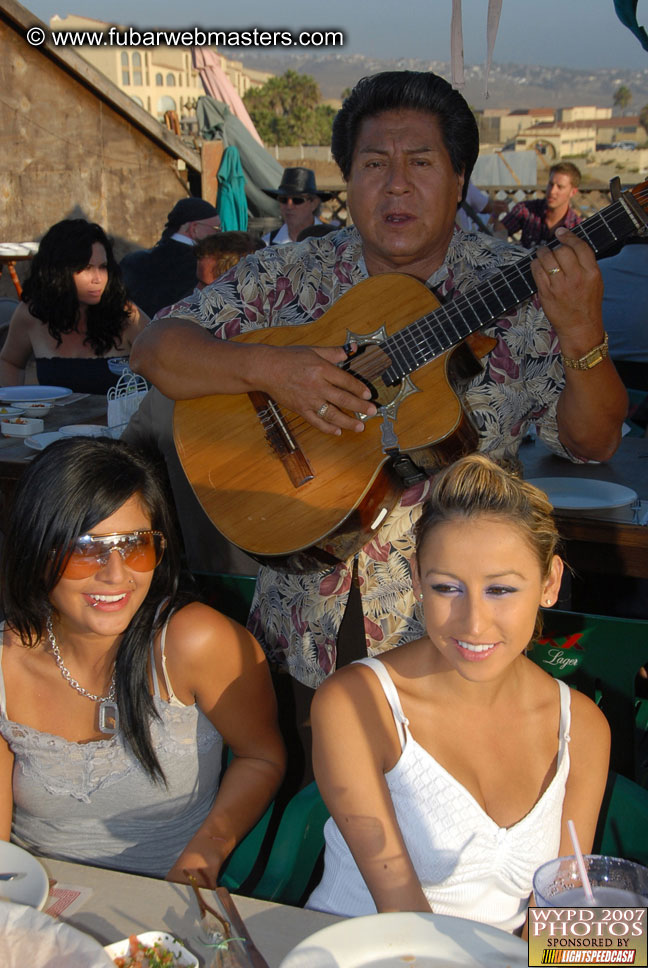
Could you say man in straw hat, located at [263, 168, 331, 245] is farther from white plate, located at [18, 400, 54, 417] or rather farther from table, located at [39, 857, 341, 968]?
table, located at [39, 857, 341, 968]

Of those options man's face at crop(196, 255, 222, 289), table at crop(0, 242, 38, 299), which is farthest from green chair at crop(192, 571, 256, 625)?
table at crop(0, 242, 38, 299)

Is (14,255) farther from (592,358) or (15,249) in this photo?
(592,358)

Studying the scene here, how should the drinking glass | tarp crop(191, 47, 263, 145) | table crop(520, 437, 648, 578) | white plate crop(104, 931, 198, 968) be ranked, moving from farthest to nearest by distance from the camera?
tarp crop(191, 47, 263, 145) < table crop(520, 437, 648, 578) < white plate crop(104, 931, 198, 968) < the drinking glass

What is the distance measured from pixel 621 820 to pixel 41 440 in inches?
103

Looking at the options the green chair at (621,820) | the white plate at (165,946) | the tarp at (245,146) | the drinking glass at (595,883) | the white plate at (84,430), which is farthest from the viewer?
the tarp at (245,146)

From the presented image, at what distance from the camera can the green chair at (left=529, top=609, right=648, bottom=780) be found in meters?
1.94

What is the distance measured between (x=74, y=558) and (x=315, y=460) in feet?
2.26

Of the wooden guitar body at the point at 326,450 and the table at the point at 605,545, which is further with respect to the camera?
the table at the point at 605,545

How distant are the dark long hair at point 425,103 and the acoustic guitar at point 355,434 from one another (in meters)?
0.30

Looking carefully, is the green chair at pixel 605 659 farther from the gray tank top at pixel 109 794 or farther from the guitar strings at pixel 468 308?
the gray tank top at pixel 109 794

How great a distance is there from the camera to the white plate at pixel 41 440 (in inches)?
139

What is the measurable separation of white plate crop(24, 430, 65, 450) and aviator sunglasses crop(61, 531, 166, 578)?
73.5 inches

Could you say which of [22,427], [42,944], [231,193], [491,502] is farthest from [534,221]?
[42,944]

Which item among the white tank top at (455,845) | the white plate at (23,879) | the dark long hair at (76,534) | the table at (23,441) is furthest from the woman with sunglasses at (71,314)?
the white plate at (23,879)
